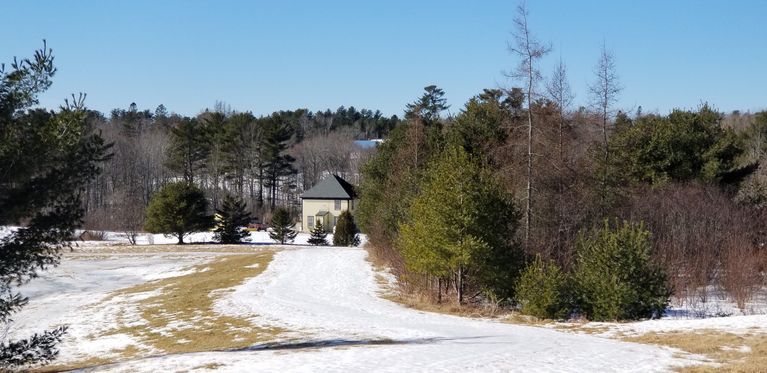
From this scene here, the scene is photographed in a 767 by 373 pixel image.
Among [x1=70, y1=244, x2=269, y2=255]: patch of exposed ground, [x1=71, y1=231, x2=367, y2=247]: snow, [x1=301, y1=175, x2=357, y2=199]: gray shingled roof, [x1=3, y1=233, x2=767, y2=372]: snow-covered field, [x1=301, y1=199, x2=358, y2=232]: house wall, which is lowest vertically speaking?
[x1=3, y1=233, x2=767, y2=372]: snow-covered field

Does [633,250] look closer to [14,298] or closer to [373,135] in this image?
[14,298]

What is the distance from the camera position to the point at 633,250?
17453 millimetres

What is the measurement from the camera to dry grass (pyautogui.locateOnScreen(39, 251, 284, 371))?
1547cm

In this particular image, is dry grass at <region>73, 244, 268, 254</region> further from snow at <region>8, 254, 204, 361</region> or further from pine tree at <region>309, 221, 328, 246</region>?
pine tree at <region>309, 221, 328, 246</region>

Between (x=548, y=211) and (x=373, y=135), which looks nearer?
(x=548, y=211)

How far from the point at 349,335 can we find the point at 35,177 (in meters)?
7.66

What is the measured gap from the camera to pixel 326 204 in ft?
214

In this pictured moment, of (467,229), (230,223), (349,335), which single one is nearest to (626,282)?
(467,229)

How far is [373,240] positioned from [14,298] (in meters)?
21.7

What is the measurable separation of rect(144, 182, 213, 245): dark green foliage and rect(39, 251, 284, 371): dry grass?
56.2 ft

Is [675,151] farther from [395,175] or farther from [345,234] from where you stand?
[345,234]

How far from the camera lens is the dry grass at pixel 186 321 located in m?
15.5

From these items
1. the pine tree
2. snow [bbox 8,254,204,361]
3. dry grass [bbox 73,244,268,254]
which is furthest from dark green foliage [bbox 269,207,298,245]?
snow [bbox 8,254,204,361]

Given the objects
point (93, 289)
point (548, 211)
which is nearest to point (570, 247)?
point (548, 211)
